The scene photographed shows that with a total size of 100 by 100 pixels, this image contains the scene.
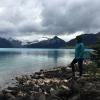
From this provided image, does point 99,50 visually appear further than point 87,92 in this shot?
Yes

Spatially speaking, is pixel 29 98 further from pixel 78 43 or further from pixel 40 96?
pixel 78 43


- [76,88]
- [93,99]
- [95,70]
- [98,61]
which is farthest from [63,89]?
[98,61]

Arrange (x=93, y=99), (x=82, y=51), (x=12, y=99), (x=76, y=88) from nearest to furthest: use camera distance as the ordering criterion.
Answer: (x=93, y=99) < (x=76, y=88) < (x=12, y=99) < (x=82, y=51)

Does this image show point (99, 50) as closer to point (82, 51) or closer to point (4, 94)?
point (82, 51)

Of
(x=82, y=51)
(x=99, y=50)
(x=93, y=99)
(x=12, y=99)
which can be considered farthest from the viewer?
(x=99, y=50)

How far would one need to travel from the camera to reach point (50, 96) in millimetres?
18672

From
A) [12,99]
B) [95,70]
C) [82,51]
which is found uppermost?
[82,51]

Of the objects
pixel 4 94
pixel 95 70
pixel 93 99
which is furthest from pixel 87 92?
pixel 4 94

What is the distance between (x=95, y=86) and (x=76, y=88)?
1.19m

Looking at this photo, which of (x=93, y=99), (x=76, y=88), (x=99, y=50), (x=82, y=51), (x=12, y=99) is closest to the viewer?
(x=93, y=99)

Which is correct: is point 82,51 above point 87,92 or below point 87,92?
above

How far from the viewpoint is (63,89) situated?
19844 mm

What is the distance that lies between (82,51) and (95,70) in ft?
6.03

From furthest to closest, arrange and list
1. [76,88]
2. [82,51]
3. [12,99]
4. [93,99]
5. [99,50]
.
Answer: [99,50], [82,51], [12,99], [76,88], [93,99]
